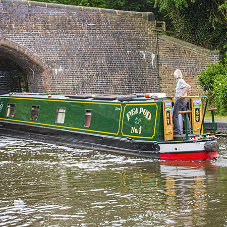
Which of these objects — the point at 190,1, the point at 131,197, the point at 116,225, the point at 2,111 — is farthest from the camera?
the point at 190,1

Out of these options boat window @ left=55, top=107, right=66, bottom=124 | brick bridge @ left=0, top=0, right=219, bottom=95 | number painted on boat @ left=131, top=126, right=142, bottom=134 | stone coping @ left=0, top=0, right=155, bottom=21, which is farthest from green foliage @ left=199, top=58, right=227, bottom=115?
number painted on boat @ left=131, top=126, right=142, bottom=134

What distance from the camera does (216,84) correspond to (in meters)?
14.8

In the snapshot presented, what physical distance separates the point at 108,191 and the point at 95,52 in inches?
448

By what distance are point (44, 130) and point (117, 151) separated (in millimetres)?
2618

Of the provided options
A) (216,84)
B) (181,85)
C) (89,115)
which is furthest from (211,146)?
(216,84)

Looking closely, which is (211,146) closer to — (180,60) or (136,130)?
(136,130)

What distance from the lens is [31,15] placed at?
1659 cm

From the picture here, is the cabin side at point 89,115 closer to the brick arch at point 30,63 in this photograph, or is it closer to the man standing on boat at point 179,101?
the man standing on boat at point 179,101

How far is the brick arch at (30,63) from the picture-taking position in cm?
1643

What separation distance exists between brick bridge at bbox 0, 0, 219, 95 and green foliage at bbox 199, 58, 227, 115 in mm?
1243

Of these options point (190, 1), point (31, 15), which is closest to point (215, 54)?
point (190, 1)

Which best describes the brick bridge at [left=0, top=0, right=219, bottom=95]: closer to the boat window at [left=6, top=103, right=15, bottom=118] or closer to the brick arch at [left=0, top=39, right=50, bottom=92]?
the brick arch at [left=0, top=39, right=50, bottom=92]

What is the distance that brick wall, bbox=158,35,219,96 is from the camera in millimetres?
17344

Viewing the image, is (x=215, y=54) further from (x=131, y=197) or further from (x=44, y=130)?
(x=131, y=197)
